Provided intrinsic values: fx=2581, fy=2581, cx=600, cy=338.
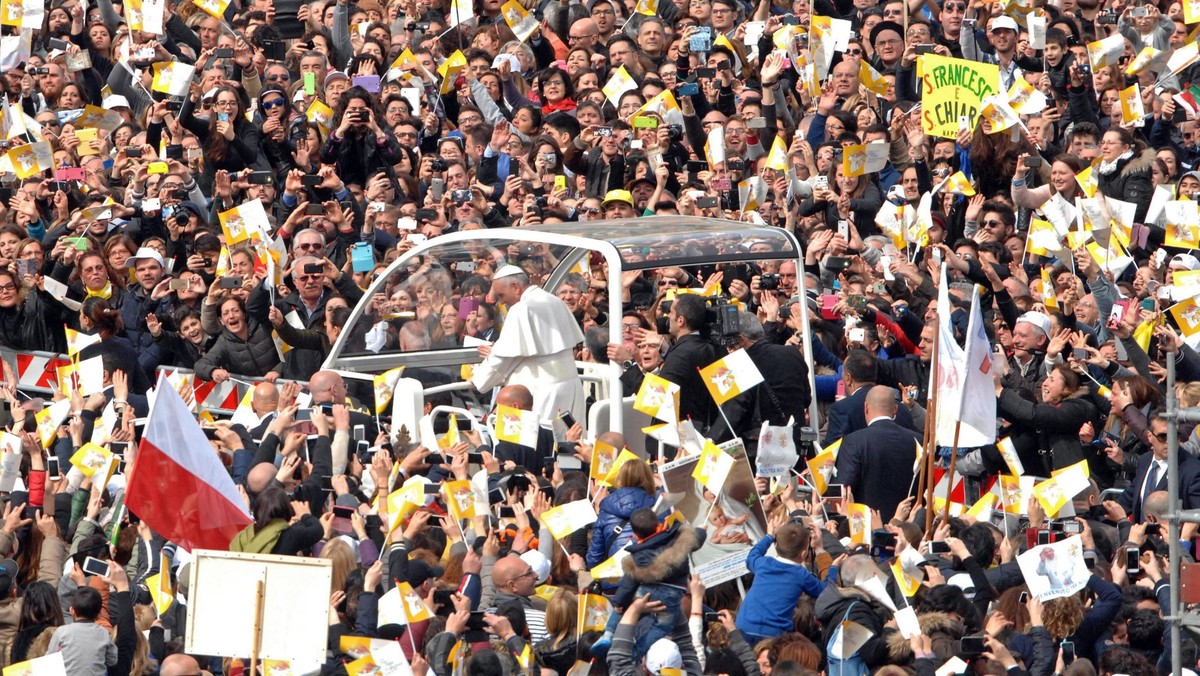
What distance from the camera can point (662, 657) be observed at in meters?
11.2

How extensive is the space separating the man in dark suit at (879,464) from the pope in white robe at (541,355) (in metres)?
1.82

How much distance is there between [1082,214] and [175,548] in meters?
6.74

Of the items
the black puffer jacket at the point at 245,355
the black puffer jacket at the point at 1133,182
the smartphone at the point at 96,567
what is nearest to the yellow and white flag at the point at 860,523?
the smartphone at the point at 96,567

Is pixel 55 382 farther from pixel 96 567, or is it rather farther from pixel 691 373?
pixel 96 567

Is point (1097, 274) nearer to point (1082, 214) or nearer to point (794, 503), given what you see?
point (1082, 214)

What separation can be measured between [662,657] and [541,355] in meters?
3.90

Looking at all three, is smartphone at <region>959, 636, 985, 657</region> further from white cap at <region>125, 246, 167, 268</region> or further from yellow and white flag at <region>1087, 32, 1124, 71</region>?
yellow and white flag at <region>1087, 32, 1124, 71</region>

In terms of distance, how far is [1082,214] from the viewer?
1706 cm

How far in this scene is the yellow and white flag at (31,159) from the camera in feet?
64.3

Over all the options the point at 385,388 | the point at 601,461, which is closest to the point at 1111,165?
the point at 385,388

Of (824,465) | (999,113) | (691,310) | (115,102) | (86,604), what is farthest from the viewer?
(115,102)

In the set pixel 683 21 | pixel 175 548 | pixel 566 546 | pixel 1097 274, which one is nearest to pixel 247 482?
pixel 175 548

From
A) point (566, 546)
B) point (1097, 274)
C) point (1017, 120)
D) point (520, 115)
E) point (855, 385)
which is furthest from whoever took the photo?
Result: point (520, 115)

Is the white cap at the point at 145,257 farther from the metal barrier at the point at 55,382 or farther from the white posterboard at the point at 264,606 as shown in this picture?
the white posterboard at the point at 264,606
